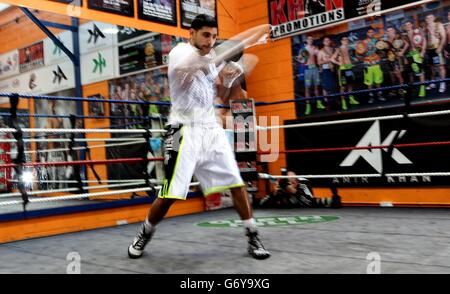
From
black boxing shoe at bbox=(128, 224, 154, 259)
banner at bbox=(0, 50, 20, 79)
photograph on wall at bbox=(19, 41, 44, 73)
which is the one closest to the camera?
black boxing shoe at bbox=(128, 224, 154, 259)

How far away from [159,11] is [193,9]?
483 mm

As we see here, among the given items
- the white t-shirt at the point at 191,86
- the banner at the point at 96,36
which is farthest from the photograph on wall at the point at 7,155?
the white t-shirt at the point at 191,86

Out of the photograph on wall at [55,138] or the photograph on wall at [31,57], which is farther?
the photograph on wall at [31,57]

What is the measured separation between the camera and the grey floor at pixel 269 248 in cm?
196

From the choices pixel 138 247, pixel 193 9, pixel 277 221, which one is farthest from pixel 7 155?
pixel 138 247

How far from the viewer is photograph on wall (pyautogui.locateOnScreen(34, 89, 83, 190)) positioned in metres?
5.28

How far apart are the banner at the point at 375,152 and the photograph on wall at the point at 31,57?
4.76 metres

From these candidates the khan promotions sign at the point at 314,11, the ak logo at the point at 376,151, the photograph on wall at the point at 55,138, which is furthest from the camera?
the photograph on wall at the point at 55,138

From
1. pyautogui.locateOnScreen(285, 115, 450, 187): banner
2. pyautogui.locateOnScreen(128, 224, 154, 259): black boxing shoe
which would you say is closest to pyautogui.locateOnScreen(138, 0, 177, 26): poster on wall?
pyautogui.locateOnScreen(285, 115, 450, 187): banner

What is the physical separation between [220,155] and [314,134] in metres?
2.66

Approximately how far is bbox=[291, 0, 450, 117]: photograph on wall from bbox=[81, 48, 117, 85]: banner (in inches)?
106

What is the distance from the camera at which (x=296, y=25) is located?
195 inches

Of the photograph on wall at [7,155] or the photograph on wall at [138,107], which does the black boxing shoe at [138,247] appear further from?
the photograph on wall at [7,155]

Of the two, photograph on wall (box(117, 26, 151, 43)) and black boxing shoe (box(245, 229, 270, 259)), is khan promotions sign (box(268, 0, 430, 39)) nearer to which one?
photograph on wall (box(117, 26, 151, 43))
